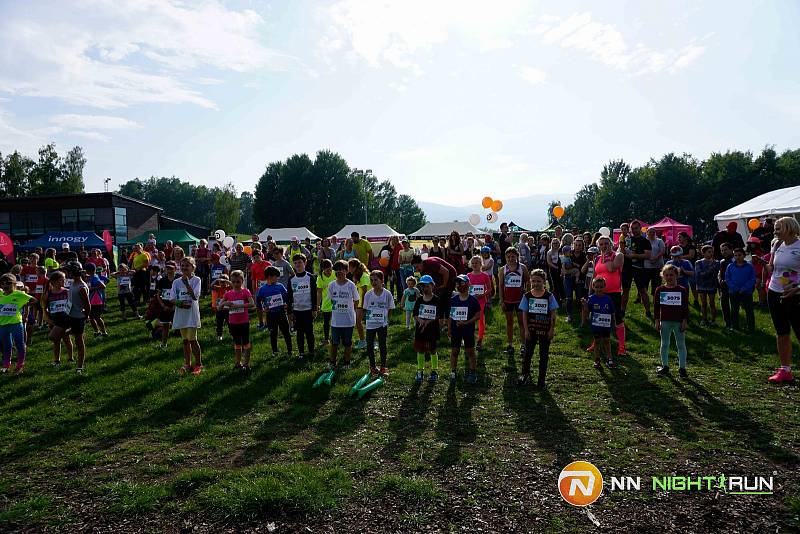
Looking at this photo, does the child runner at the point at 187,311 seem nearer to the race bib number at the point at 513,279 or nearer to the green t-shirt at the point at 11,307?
the green t-shirt at the point at 11,307

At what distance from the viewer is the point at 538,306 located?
26.0 feet

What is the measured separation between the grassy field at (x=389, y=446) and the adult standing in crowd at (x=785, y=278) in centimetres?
102

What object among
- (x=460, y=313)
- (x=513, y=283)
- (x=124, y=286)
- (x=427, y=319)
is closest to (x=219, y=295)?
(x=124, y=286)

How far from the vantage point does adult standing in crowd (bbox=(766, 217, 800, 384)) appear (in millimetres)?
6930

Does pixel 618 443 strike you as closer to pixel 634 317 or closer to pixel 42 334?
pixel 634 317

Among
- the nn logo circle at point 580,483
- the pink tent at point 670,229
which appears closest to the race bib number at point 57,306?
the nn logo circle at point 580,483

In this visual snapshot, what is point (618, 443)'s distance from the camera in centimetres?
580

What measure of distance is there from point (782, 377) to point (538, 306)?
12.2ft

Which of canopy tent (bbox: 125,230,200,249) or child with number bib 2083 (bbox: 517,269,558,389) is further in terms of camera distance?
canopy tent (bbox: 125,230,200,249)

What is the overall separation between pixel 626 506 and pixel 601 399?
302 cm

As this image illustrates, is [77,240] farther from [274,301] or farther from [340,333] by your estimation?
[340,333]

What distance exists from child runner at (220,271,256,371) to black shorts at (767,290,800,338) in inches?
327

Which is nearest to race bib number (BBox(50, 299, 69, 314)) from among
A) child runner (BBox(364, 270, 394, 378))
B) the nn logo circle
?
child runner (BBox(364, 270, 394, 378))

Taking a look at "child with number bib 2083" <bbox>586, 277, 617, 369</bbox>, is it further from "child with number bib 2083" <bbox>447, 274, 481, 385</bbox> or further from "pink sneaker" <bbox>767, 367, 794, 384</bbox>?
"pink sneaker" <bbox>767, 367, 794, 384</bbox>
